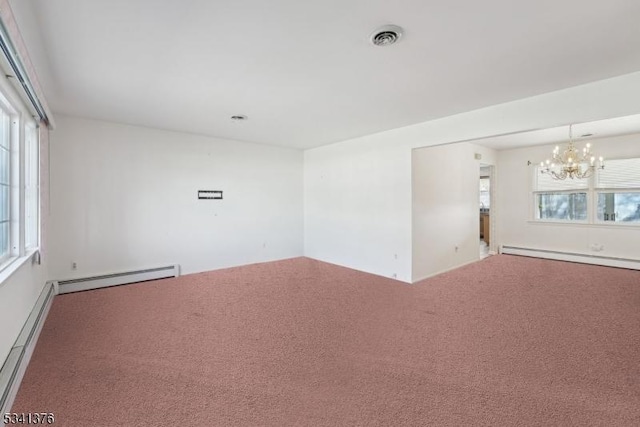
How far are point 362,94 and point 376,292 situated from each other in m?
2.54

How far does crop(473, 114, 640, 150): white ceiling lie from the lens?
4.77 m

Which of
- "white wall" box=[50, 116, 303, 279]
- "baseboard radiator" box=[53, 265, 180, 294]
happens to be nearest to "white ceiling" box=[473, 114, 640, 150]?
"white wall" box=[50, 116, 303, 279]

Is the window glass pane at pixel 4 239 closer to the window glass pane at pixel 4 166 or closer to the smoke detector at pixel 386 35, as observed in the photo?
the window glass pane at pixel 4 166

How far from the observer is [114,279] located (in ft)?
14.4

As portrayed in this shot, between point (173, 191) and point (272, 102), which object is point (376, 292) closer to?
point (272, 102)

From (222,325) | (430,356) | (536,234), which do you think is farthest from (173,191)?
(536,234)

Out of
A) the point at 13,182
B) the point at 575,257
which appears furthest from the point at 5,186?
the point at 575,257

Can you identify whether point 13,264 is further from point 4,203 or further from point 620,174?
point 620,174

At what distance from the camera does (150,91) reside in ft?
10.4

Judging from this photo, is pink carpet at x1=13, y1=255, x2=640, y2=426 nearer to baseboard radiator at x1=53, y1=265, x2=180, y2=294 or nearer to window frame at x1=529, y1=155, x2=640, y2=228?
baseboard radiator at x1=53, y1=265, x2=180, y2=294

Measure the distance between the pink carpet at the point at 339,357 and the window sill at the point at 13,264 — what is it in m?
0.71

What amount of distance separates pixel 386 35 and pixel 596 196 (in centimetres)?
654

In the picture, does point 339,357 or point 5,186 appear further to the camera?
point 5,186

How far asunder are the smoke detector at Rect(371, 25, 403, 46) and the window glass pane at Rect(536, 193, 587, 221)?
650 cm
